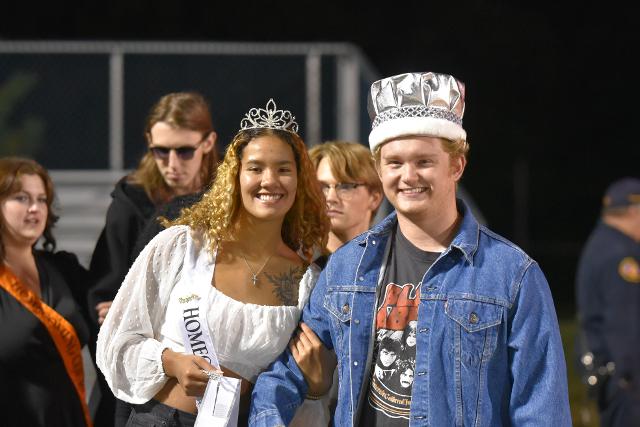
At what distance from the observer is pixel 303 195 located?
3404mm

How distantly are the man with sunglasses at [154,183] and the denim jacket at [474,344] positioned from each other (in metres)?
1.47

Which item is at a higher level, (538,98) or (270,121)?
(538,98)

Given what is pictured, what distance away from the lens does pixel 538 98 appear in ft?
67.5

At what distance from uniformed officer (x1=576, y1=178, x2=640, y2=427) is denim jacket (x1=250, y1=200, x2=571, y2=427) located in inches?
157

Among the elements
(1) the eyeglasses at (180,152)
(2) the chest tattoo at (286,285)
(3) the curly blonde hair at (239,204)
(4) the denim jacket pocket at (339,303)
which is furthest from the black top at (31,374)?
(4) the denim jacket pocket at (339,303)

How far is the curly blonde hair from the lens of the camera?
129 inches

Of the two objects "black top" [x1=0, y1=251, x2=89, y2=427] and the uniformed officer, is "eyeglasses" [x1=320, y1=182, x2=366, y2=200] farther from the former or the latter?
the uniformed officer

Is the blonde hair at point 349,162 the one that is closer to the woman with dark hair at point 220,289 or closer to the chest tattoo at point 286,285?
the woman with dark hair at point 220,289

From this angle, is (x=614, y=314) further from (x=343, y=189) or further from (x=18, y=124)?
(x=18, y=124)

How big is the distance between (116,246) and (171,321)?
112cm

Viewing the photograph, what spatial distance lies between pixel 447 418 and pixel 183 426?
87 centimetres

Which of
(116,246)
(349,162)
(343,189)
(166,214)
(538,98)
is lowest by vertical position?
(116,246)

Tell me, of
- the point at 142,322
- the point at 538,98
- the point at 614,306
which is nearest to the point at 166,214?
the point at 142,322

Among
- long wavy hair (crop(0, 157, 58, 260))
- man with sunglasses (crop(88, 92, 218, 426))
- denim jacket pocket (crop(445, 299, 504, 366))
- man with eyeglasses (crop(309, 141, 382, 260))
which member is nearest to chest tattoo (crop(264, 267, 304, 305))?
denim jacket pocket (crop(445, 299, 504, 366))
